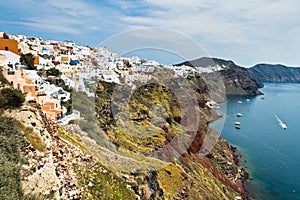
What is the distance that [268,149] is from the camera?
30266 mm

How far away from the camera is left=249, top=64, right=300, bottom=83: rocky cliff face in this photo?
5969 inches

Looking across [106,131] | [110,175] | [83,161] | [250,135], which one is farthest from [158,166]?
[250,135]

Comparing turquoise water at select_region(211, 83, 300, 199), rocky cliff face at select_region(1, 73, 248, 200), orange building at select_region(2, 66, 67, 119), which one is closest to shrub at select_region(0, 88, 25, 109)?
rocky cliff face at select_region(1, 73, 248, 200)

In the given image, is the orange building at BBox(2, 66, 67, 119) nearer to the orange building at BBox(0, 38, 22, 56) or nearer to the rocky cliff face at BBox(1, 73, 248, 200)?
the rocky cliff face at BBox(1, 73, 248, 200)

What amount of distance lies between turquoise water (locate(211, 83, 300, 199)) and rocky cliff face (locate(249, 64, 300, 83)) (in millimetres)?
104742

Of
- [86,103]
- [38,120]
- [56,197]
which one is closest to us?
[56,197]

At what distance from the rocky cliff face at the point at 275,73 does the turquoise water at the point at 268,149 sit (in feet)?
344

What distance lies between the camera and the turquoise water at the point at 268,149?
2106cm

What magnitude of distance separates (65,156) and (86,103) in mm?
5861

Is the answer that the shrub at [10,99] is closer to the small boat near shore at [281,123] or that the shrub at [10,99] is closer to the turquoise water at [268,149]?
the turquoise water at [268,149]

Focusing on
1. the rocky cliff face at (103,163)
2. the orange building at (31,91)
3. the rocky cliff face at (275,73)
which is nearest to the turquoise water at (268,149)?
the rocky cliff face at (103,163)

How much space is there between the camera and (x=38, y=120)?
670 cm

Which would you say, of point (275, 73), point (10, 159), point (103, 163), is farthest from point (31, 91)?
point (275, 73)

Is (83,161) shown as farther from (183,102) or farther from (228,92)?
(228,92)
